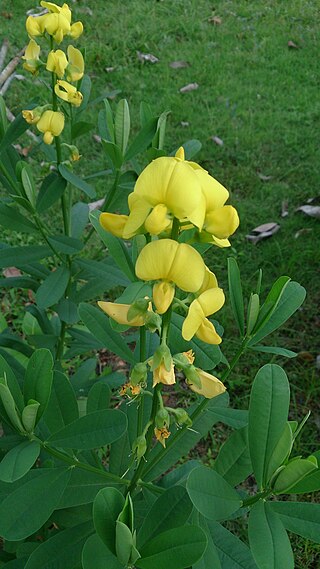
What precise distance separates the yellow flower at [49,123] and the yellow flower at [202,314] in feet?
2.50

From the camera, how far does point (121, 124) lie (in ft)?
4.48

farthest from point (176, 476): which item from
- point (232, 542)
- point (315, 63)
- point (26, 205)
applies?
point (315, 63)

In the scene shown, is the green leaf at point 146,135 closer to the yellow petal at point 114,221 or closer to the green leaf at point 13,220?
the green leaf at point 13,220

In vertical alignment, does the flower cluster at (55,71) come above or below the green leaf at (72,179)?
above

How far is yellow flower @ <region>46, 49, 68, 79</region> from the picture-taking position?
4.69 ft

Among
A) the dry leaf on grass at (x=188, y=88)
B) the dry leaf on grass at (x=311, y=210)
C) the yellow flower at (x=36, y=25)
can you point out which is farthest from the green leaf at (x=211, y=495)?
the dry leaf on grass at (x=188, y=88)

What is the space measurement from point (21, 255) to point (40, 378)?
66 cm

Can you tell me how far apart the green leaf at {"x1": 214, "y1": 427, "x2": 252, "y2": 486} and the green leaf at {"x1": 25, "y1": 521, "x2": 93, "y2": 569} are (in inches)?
10.6

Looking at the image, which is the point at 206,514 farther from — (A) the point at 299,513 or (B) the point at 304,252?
(B) the point at 304,252

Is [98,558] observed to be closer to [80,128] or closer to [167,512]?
[167,512]

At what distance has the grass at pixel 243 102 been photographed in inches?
109

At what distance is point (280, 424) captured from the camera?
99 centimetres

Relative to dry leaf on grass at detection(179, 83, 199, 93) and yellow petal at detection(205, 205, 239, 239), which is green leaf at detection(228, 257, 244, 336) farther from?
dry leaf on grass at detection(179, 83, 199, 93)

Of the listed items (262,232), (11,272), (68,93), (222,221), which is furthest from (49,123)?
(262,232)
